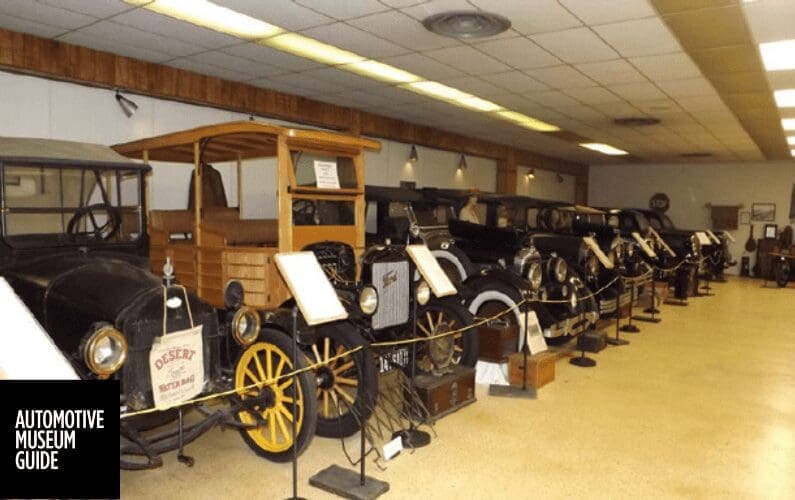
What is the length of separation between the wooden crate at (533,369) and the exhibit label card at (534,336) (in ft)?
0.29

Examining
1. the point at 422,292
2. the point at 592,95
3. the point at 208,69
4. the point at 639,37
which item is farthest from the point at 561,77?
the point at 208,69

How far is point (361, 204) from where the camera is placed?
4.57 m

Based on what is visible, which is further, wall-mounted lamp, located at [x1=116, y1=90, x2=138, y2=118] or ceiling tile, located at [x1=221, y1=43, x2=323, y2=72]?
wall-mounted lamp, located at [x1=116, y1=90, x2=138, y2=118]

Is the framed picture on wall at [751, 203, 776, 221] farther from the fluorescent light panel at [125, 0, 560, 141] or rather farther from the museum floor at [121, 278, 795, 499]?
the museum floor at [121, 278, 795, 499]

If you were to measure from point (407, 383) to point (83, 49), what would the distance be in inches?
179

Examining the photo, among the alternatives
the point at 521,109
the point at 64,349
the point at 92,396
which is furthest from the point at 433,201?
the point at 92,396

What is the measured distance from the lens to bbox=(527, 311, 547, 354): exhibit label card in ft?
15.8

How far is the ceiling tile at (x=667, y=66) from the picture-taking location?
580cm

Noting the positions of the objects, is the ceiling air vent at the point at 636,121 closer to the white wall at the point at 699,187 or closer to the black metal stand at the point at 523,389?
the black metal stand at the point at 523,389

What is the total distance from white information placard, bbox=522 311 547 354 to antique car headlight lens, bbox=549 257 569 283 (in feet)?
3.39

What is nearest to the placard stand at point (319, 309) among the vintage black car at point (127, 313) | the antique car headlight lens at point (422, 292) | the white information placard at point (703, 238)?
the vintage black car at point (127, 313)

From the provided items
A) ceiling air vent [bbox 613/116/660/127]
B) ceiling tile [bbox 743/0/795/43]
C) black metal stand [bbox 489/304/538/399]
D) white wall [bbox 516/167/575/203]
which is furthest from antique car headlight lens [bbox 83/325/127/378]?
white wall [bbox 516/167/575/203]

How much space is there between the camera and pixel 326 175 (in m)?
4.20

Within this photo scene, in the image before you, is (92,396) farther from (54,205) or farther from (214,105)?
(214,105)
